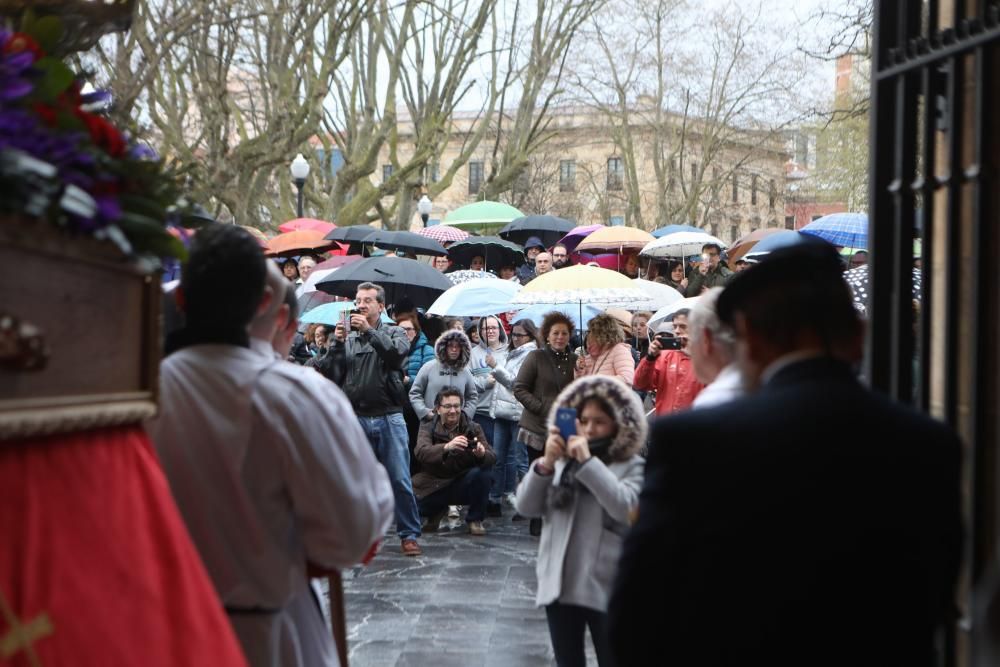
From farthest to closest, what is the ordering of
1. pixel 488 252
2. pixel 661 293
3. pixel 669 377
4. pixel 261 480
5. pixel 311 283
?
pixel 488 252 → pixel 311 283 → pixel 661 293 → pixel 669 377 → pixel 261 480

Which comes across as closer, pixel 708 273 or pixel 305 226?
pixel 708 273

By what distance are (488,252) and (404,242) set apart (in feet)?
6.83

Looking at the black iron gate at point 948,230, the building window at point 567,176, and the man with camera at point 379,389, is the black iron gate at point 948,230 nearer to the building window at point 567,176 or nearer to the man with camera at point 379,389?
the man with camera at point 379,389

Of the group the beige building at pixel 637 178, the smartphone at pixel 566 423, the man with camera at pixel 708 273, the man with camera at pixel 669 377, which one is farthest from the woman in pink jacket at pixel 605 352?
the beige building at pixel 637 178

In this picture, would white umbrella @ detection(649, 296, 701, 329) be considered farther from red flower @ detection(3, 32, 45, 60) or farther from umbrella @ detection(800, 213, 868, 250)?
red flower @ detection(3, 32, 45, 60)

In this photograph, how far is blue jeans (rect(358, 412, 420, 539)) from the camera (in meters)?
10.9

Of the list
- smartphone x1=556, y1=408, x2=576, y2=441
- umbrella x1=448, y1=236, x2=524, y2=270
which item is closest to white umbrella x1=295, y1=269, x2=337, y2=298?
umbrella x1=448, y1=236, x2=524, y2=270

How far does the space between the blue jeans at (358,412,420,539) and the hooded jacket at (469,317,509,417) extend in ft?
6.74

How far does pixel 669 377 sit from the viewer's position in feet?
35.8

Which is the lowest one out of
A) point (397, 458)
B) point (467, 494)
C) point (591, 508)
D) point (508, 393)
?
point (467, 494)

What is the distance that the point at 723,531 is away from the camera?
2719mm

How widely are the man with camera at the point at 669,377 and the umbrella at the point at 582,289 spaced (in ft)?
2.90

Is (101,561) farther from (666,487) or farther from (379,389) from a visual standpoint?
(379,389)

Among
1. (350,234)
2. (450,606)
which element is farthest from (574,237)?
(450,606)
